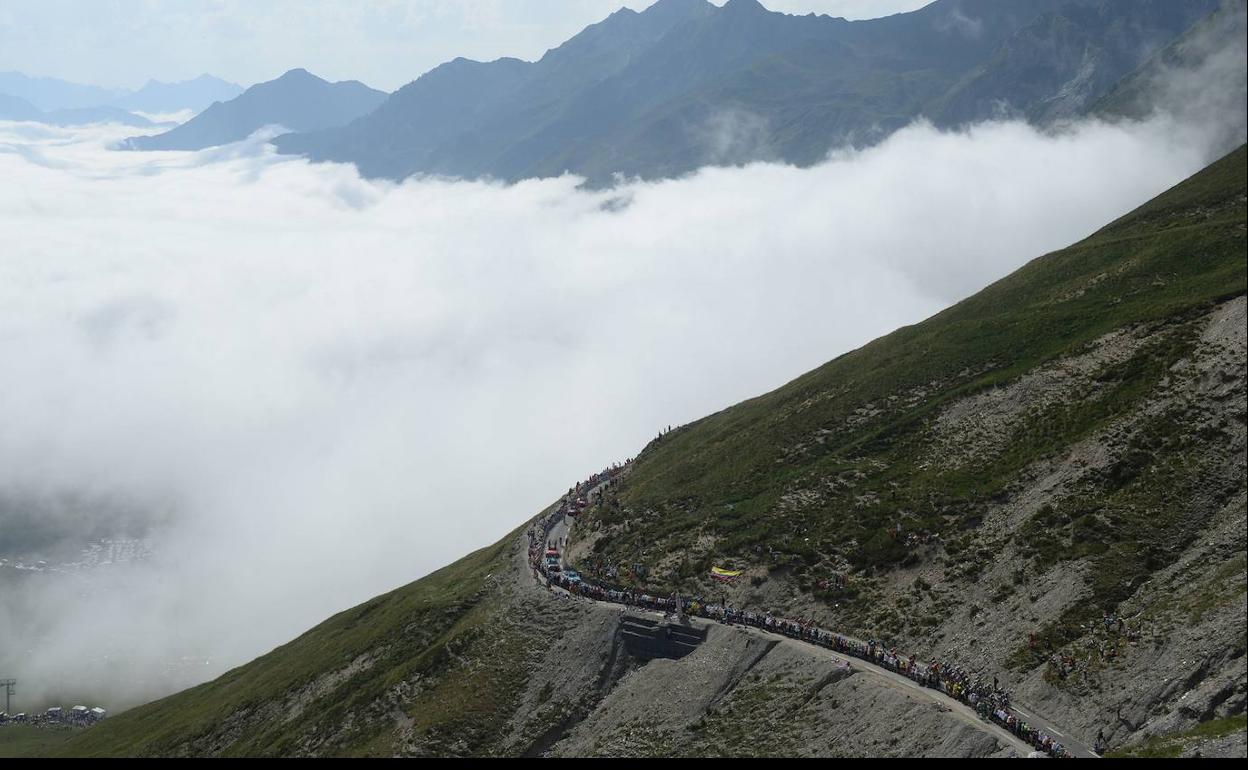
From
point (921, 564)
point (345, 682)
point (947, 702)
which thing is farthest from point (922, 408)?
point (345, 682)

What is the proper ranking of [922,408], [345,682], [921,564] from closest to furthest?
[921,564] < [345,682] < [922,408]

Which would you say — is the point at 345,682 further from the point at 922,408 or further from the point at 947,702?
the point at 922,408

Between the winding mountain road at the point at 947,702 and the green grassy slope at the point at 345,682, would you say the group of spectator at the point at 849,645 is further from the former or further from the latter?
the green grassy slope at the point at 345,682

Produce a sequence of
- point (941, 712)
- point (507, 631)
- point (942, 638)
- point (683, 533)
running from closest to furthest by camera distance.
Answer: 1. point (941, 712)
2. point (942, 638)
3. point (507, 631)
4. point (683, 533)

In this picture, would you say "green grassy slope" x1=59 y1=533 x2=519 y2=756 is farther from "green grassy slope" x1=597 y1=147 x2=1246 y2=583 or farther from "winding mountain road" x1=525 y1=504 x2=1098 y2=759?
"winding mountain road" x1=525 y1=504 x2=1098 y2=759

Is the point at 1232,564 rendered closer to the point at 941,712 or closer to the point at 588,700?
the point at 941,712

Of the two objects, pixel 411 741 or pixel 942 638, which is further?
pixel 411 741
